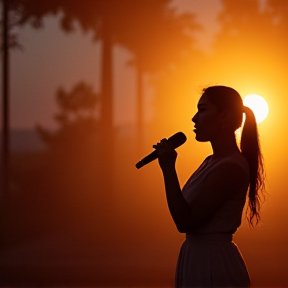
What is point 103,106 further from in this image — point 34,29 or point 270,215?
point 270,215

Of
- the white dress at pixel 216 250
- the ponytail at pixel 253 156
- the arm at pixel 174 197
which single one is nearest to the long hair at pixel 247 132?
the ponytail at pixel 253 156

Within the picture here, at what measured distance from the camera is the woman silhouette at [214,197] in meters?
2.60

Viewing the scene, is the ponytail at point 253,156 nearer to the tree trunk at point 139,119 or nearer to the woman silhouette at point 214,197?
the woman silhouette at point 214,197

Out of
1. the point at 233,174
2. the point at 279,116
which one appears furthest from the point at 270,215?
the point at 233,174

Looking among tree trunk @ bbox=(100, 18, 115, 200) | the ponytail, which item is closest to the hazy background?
tree trunk @ bbox=(100, 18, 115, 200)

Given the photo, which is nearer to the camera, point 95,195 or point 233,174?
point 233,174

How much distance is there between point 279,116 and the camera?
41.4ft

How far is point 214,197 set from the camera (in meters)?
2.61

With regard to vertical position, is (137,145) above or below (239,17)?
below

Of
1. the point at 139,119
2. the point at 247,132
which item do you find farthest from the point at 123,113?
the point at 247,132

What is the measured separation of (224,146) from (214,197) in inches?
8.4

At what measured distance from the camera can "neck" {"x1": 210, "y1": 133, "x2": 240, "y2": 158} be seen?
8.95 feet

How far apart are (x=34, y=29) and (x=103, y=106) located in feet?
→ 5.63

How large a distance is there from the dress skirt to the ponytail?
0.22 metres
